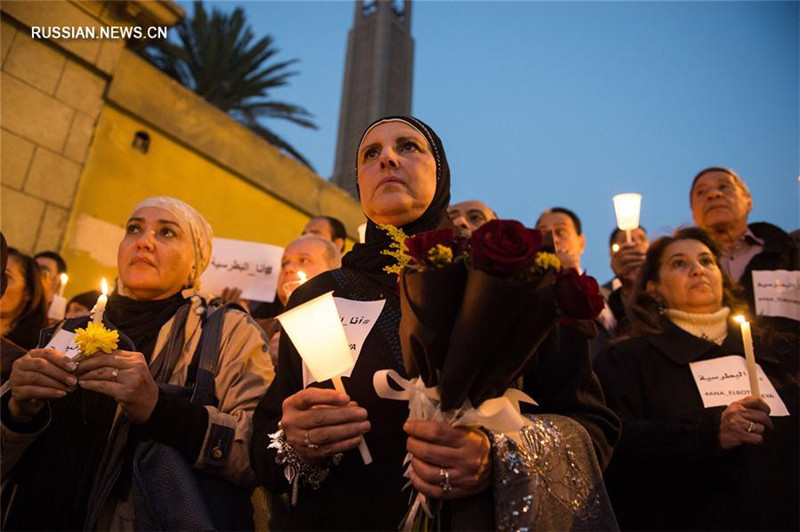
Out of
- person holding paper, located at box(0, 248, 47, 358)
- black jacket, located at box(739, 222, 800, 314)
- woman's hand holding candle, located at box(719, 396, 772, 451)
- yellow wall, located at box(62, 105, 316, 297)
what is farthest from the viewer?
yellow wall, located at box(62, 105, 316, 297)

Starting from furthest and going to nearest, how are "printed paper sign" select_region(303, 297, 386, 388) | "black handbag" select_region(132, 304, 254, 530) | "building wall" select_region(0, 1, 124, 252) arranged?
"building wall" select_region(0, 1, 124, 252)
"black handbag" select_region(132, 304, 254, 530)
"printed paper sign" select_region(303, 297, 386, 388)

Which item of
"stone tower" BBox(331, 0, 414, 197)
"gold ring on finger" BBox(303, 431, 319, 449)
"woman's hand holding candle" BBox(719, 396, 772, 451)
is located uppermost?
"stone tower" BBox(331, 0, 414, 197)

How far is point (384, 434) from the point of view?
5.95ft

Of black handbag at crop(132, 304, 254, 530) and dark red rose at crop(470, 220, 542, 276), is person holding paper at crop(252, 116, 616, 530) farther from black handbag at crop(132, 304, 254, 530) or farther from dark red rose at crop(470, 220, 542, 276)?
dark red rose at crop(470, 220, 542, 276)

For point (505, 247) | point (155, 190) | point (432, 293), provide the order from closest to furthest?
point (505, 247) → point (432, 293) → point (155, 190)

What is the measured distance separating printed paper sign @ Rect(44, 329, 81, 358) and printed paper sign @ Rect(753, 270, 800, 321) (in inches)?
140

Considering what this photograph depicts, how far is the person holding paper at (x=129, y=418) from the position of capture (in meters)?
2.08

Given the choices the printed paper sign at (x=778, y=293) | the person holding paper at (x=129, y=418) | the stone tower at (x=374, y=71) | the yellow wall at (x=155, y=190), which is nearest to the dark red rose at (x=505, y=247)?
the person holding paper at (x=129, y=418)

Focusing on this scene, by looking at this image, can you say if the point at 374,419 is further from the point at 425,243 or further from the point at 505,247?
the point at 505,247

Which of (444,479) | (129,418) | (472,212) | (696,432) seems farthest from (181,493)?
(472,212)

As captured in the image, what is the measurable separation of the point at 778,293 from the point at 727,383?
89cm

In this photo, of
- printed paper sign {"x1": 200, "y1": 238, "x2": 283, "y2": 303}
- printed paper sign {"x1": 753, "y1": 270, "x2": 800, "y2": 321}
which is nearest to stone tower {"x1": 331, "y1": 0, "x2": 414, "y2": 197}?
printed paper sign {"x1": 200, "y1": 238, "x2": 283, "y2": 303}

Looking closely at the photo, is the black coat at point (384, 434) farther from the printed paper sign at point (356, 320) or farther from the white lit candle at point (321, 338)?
the white lit candle at point (321, 338)

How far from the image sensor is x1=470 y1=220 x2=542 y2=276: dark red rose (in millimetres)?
1255
